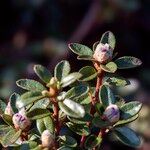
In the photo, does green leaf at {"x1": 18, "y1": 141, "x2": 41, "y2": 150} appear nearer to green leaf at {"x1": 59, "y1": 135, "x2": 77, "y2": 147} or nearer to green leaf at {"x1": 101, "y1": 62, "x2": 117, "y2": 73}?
green leaf at {"x1": 59, "y1": 135, "x2": 77, "y2": 147}

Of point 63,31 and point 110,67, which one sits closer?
point 110,67

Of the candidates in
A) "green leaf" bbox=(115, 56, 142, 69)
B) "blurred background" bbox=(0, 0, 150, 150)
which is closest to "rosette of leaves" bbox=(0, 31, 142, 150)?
"green leaf" bbox=(115, 56, 142, 69)

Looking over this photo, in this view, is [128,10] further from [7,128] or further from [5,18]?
[7,128]

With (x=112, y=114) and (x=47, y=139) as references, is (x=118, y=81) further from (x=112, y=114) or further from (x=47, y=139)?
(x=47, y=139)

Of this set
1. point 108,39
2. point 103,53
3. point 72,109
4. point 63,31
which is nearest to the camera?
point 72,109

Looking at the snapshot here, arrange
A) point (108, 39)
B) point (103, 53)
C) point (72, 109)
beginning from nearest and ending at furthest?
point (72, 109) → point (103, 53) → point (108, 39)

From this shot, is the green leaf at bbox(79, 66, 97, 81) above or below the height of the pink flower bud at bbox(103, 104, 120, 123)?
above

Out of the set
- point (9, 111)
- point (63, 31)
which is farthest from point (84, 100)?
point (63, 31)

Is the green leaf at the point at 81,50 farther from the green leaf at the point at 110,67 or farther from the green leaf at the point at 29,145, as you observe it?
the green leaf at the point at 29,145
